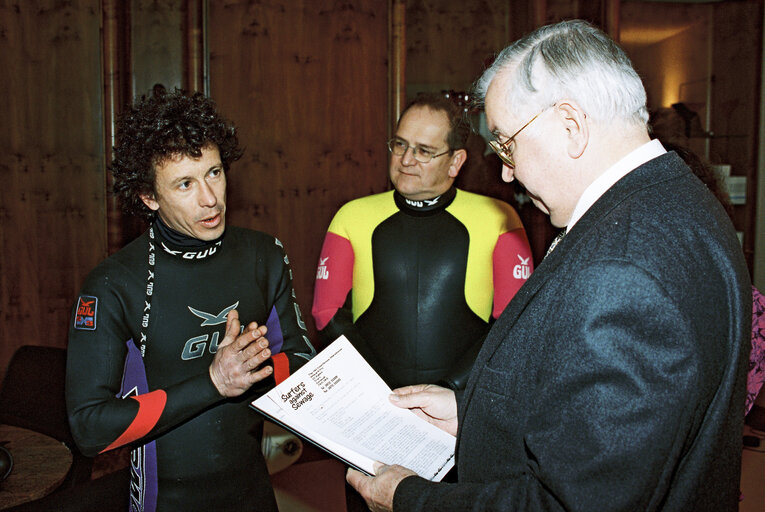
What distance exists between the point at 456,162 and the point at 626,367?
1685mm

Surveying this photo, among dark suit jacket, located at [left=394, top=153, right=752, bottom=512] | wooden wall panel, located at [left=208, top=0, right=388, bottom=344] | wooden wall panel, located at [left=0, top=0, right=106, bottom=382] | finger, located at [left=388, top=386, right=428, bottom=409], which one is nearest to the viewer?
dark suit jacket, located at [left=394, top=153, right=752, bottom=512]

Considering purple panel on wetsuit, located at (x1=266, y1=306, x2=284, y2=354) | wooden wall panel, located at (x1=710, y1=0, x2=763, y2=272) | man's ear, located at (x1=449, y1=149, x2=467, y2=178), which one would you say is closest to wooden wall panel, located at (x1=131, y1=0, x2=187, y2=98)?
man's ear, located at (x1=449, y1=149, x2=467, y2=178)

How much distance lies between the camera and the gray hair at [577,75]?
92cm

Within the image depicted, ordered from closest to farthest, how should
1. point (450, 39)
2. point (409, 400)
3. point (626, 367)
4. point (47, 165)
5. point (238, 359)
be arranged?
point (626, 367) < point (409, 400) < point (238, 359) < point (47, 165) < point (450, 39)

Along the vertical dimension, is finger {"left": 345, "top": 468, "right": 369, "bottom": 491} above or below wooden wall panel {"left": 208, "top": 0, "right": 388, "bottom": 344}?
below

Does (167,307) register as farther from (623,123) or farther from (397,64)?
(397,64)

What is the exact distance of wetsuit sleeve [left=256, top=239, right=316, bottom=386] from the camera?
72.2 inches

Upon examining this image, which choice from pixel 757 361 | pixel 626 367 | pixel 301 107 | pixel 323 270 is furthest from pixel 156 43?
pixel 626 367

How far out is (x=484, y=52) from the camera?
4410 mm

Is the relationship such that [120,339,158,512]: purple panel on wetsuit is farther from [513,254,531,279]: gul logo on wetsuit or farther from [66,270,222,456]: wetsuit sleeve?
[513,254,531,279]: gul logo on wetsuit

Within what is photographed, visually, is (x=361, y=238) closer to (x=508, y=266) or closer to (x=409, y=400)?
(x=508, y=266)

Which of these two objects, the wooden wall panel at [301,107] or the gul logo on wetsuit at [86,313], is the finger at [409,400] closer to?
the gul logo on wetsuit at [86,313]

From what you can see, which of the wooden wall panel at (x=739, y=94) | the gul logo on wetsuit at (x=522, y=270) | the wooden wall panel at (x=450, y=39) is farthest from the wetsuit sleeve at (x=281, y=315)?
the wooden wall panel at (x=739, y=94)

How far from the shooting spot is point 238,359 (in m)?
1.51
